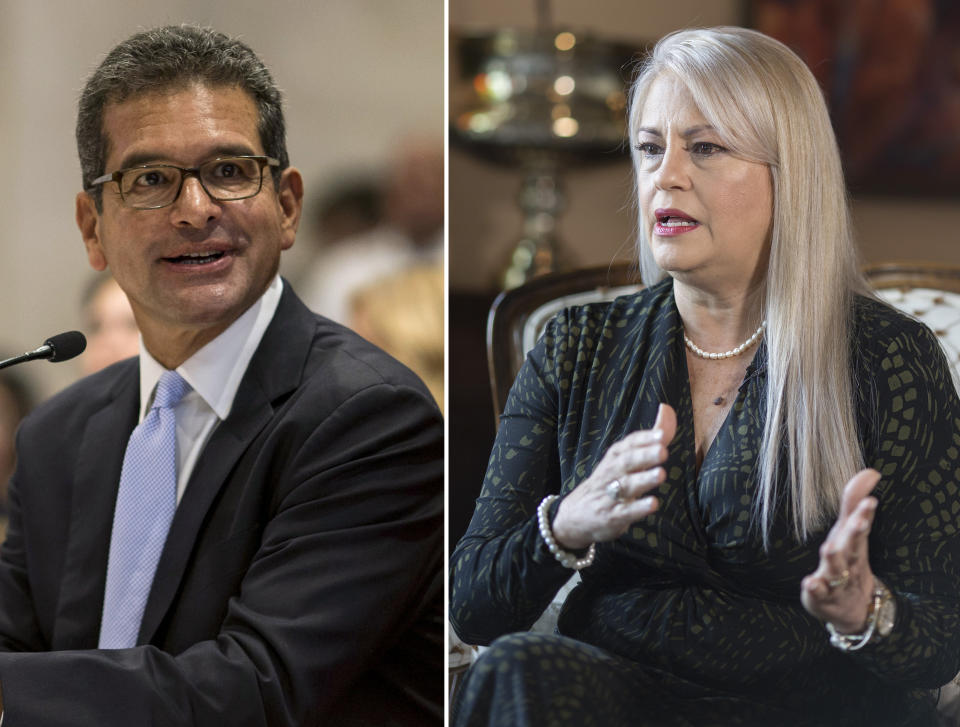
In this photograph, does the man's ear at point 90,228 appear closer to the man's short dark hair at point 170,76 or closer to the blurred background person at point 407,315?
the man's short dark hair at point 170,76

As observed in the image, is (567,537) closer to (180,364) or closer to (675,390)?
(675,390)

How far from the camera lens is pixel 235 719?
1720 mm

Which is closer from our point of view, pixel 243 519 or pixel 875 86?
pixel 243 519

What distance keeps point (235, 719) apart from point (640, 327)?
0.84m

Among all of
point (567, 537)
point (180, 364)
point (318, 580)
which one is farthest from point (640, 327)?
point (180, 364)

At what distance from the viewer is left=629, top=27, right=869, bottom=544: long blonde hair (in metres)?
1.57

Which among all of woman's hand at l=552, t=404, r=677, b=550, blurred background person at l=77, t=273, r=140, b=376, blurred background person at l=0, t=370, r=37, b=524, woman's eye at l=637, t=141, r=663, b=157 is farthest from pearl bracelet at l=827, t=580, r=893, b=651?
blurred background person at l=0, t=370, r=37, b=524

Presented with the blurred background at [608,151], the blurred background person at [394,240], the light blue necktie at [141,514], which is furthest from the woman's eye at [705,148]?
the light blue necktie at [141,514]

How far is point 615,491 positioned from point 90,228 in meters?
1.04

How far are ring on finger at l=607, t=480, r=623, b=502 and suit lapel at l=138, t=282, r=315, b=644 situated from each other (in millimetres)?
635

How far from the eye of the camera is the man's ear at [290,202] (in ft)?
6.49

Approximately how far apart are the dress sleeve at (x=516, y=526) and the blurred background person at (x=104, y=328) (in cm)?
71

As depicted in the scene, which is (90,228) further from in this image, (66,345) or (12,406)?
(12,406)

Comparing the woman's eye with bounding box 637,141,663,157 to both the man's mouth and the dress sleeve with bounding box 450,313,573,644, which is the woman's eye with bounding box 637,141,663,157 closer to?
the dress sleeve with bounding box 450,313,573,644
